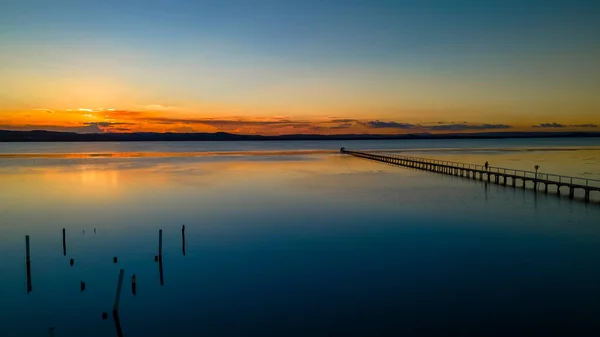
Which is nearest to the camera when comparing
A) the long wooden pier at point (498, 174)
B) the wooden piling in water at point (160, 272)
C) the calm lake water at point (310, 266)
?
the calm lake water at point (310, 266)

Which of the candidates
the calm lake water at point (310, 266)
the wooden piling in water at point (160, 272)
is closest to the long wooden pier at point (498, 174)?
the calm lake water at point (310, 266)

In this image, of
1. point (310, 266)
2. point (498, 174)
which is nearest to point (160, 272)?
point (310, 266)

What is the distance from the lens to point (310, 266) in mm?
18344

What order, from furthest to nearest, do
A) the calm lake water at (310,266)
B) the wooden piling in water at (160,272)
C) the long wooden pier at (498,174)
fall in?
the long wooden pier at (498,174), the wooden piling in water at (160,272), the calm lake water at (310,266)

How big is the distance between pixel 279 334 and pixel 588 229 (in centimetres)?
1907

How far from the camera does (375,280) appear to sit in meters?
16.6

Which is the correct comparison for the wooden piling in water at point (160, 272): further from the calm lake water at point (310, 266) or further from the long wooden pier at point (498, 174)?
the long wooden pier at point (498, 174)

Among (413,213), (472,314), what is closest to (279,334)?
(472,314)

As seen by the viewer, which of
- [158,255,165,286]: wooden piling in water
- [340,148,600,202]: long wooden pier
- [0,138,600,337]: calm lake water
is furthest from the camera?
[340,148,600,202]: long wooden pier

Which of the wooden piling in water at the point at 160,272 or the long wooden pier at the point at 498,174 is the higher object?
the long wooden pier at the point at 498,174

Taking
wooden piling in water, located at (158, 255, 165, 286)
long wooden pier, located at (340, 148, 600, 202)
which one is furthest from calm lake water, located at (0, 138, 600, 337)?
long wooden pier, located at (340, 148, 600, 202)

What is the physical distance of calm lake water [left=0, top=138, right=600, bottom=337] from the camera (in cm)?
1337

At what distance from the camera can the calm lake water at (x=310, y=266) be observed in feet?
43.9

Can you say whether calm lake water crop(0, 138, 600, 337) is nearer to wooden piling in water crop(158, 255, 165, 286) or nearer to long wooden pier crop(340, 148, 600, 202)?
Answer: wooden piling in water crop(158, 255, 165, 286)
